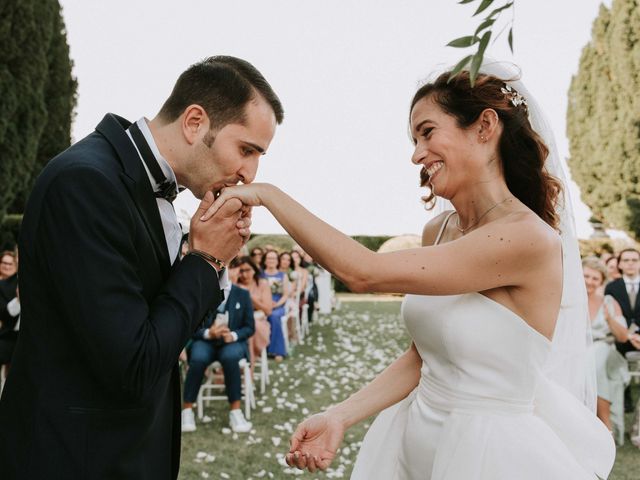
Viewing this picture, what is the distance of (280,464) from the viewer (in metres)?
6.63

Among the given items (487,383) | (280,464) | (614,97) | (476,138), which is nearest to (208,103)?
(476,138)

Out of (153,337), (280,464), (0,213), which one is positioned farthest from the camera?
(0,213)

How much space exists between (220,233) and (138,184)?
0.31 m

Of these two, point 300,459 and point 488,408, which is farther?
point 300,459

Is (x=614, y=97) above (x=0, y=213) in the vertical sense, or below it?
above

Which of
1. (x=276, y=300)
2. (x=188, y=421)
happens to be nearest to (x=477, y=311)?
(x=188, y=421)

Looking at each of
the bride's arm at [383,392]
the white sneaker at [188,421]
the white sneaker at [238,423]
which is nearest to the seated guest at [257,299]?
the white sneaker at [238,423]

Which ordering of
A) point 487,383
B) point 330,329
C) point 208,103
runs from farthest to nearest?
point 330,329
point 487,383
point 208,103

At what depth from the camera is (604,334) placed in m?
8.22

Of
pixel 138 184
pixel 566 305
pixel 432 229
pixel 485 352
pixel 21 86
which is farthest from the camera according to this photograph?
pixel 21 86

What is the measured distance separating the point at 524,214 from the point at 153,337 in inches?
59.4

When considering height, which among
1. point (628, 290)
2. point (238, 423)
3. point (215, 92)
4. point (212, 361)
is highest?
point (215, 92)

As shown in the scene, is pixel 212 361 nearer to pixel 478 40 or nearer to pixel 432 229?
pixel 432 229

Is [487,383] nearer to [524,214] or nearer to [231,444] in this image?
[524,214]
